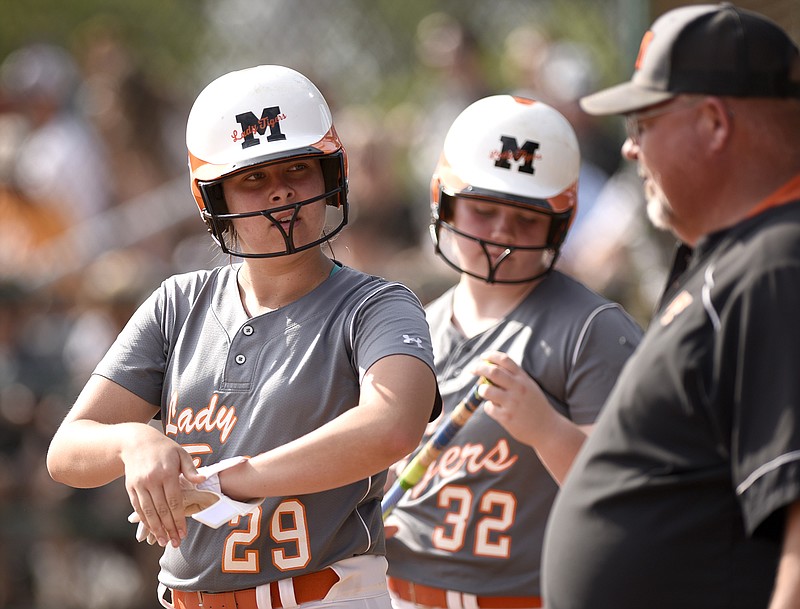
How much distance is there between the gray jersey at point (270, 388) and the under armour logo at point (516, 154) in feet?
3.03

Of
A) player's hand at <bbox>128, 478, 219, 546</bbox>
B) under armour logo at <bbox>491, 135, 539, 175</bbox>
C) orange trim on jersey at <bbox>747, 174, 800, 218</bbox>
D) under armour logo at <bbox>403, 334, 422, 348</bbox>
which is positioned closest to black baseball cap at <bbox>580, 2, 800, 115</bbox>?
orange trim on jersey at <bbox>747, 174, 800, 218</bbox>

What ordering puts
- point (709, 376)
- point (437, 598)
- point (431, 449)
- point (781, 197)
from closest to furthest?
point (709, 376) < point (781, 197) < point (431, 449) < point (437, 598)

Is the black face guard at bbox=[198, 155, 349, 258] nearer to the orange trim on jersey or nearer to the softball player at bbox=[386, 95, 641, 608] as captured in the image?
the softball player at bbox=[386, 95, 641, 608]

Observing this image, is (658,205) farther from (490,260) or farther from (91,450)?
(91,450)

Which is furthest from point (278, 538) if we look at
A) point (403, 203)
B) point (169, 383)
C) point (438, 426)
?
point (403, 203)

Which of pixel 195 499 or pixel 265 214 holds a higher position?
pixel 265 214

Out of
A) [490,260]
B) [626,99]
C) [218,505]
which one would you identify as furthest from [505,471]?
[626,99]

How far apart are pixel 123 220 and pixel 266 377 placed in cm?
656

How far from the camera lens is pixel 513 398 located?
3213mm

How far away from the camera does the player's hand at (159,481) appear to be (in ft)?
8.36

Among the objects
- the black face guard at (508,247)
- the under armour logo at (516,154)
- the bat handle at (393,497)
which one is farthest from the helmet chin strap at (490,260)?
the bat handle at (393,497)

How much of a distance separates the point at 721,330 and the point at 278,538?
120 cm

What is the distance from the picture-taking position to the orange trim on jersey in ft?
7.49

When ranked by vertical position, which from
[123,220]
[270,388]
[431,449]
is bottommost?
[123,220]
